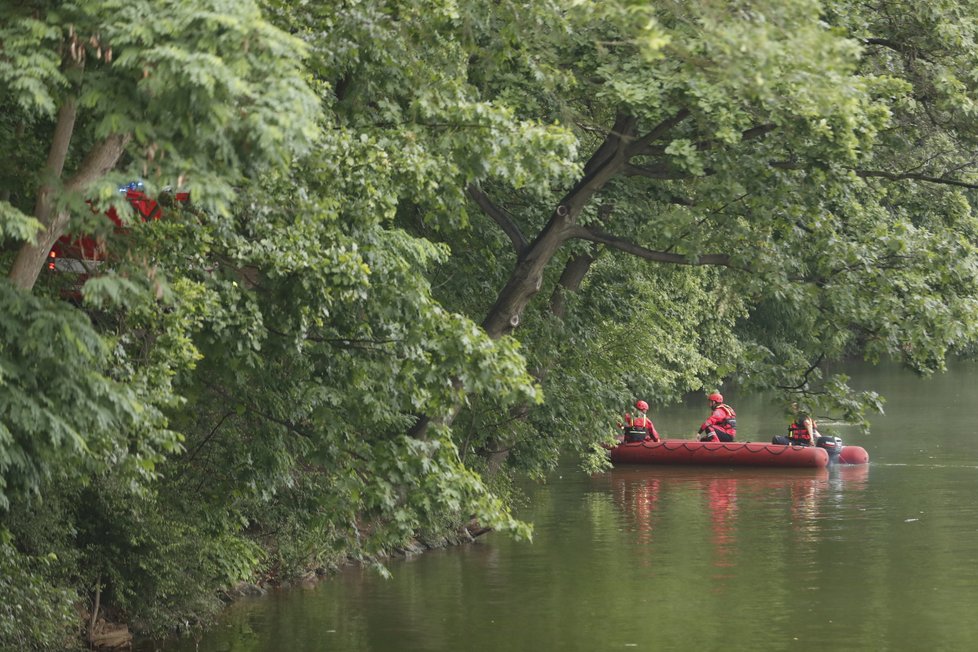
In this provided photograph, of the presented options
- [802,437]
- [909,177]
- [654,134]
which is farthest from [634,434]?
[654,134]

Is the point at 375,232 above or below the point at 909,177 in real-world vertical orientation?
below

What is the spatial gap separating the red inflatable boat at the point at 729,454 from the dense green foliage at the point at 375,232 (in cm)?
947

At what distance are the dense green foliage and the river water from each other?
85cm

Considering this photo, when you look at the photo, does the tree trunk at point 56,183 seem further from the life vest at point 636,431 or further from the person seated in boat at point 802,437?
the life vest at point 636,431

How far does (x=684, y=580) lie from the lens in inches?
708

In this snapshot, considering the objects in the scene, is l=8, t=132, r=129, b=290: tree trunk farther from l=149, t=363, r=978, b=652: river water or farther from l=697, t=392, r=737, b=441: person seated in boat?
l=697, t=392, r=737, b=441: person seated in boat

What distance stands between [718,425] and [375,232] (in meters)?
20.3

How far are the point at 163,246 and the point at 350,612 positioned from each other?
21.6 feet

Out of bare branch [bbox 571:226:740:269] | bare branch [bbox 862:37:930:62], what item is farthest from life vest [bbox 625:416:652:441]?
bare branch [bbox 862:37:930:62]

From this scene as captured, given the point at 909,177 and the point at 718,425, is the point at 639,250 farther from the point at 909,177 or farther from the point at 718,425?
the point at 718,425

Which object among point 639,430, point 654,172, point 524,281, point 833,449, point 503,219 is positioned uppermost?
point 654,172

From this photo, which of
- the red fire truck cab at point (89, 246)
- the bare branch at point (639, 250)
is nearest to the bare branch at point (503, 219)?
the bare branch at point (639, 250)

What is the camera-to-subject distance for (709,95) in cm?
1436

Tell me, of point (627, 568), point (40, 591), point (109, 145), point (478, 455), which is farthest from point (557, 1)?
point (478, 455)
